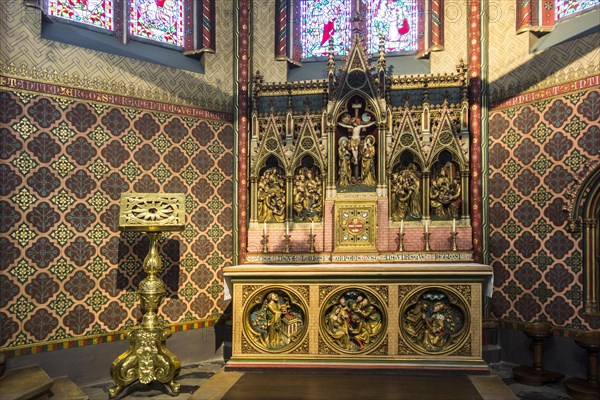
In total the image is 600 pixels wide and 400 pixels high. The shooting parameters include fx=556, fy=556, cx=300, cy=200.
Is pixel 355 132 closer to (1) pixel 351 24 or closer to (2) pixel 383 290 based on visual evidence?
(1) pixel 351 24

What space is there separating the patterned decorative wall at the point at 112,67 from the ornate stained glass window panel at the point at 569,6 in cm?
533

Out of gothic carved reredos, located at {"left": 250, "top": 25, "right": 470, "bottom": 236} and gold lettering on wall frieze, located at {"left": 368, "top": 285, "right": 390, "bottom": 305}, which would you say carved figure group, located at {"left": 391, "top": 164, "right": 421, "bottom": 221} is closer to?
gothic carved reredos, located at {"left": 250, "top": 25, "right": 470, "bottom": 236}

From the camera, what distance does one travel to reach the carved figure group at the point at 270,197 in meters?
9.34

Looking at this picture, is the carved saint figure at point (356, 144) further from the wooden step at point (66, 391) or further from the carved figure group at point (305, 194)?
the wooden step at point (66, 391)

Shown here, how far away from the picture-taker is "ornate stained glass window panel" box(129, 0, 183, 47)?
912 cm

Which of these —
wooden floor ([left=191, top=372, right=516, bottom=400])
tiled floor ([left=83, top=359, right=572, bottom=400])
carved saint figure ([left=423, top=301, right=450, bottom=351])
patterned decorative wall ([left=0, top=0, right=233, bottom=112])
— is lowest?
tiled floor ([left=83, top=359, right=572, bottom=400])

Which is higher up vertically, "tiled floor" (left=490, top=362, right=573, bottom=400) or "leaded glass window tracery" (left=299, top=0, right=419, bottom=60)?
"leaded glass window tracery" (left=299, top=0, right=419, bottom=60)

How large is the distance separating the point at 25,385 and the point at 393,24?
8.01m

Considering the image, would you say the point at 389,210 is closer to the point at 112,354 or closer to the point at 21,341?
the point at 112,354

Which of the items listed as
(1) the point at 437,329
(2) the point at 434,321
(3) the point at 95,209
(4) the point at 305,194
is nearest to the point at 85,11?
(3) the point at 95,209

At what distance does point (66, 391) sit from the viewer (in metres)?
6.86

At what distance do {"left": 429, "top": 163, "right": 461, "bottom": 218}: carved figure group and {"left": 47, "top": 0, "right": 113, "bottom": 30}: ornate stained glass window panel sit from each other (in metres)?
5.78

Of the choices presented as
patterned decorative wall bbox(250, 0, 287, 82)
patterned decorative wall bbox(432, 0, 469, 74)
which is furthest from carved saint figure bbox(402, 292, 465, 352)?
patterned decorative wall bbox(250, 0, 287, 82)

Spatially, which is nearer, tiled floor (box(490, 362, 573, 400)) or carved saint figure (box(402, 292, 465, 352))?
tiled floor (box(490, 362, 573, 400))
